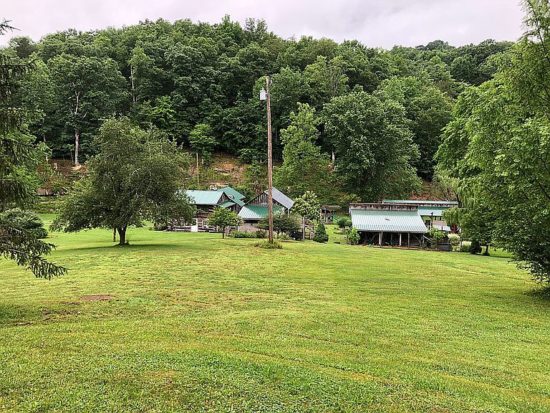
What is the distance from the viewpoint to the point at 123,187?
25812 mm

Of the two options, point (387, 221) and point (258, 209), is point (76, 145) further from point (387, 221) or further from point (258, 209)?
point (387, 221)

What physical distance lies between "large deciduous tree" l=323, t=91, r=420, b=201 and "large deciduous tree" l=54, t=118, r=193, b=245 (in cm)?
3637

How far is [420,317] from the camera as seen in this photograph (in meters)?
10.1

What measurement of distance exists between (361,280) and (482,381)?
9429 millimetres

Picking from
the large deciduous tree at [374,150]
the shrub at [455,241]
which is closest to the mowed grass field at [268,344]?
the shrub at [455,241]

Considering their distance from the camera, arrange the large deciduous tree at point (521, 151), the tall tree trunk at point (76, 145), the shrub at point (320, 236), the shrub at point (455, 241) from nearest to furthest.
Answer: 1. the large deciduous tree at point (521, 151)
2. the shrub at point (455, 241)
3. the shrub at point (320, 236)
4. the tall tree trunk at point (76, 145)

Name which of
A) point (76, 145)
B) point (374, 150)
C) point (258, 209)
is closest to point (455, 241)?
point (258, 209)

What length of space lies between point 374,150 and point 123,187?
41.9 meters

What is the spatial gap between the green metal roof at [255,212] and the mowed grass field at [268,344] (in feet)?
90.9

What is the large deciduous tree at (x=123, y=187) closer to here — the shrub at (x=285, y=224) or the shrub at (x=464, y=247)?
the shrub at (x=285, y=224)

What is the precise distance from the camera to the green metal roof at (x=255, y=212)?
4378 cm

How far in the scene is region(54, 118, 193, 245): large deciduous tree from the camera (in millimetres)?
25594

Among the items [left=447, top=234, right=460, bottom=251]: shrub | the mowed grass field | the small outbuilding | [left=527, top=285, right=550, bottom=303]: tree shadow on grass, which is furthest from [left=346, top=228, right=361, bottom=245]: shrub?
[left=527, top=285, right=550, bottom=303]: tree shadow on grass

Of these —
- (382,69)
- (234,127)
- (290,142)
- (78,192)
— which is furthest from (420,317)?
(382,69)
